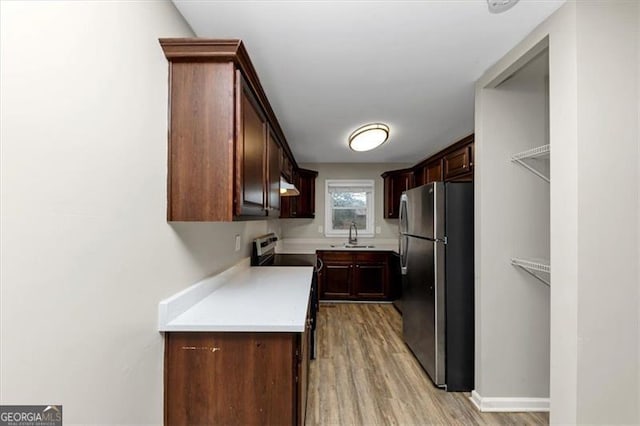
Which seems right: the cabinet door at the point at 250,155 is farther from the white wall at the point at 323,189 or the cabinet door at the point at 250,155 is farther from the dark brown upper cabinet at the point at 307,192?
the white wall at the point at 323,189

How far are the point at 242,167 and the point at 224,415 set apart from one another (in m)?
1.12

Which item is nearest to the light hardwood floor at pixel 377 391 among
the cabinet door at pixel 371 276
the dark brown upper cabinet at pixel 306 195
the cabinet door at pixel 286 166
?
the cabinet door at pixel 371 276

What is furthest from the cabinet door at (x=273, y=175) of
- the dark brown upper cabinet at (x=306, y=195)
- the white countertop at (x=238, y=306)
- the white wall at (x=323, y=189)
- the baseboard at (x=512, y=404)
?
the white wall at (x=323, y=189)

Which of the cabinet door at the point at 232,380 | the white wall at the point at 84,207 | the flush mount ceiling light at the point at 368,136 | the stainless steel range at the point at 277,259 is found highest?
the flush mount ceiling light at the point at 368,136

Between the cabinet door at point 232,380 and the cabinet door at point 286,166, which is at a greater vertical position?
the cabinet door at point 286,166

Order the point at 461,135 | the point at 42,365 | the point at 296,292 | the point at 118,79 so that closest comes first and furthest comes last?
the point at 42,365
the point at 118,79
the point at 296,292
the point at 461,135

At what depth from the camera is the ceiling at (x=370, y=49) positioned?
1.42 meters

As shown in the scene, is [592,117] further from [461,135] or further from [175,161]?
[461,135]

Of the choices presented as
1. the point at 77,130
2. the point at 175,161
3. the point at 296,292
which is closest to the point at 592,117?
the point at 296,292

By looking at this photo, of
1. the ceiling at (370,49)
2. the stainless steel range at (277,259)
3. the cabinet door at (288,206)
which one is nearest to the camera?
the ceiling at (370,49)

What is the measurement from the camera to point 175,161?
1.35 m

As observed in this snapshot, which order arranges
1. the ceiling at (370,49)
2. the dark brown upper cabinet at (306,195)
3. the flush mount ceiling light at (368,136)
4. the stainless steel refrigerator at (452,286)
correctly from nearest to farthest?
the ceiling at (370,49) → the stainless steel refrigerator at (452,286) → the flush mount ceiling light at (368,136) → the dark brown upper cabinet at (306,195)

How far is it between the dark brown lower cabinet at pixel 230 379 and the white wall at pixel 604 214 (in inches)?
52.7

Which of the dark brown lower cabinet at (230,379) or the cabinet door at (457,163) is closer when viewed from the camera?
the dark brown lower cabinet at (230,379)
